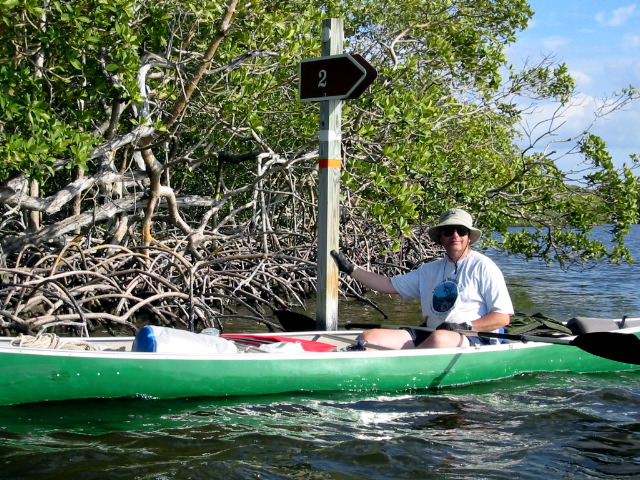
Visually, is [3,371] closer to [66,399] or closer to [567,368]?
[66,399]

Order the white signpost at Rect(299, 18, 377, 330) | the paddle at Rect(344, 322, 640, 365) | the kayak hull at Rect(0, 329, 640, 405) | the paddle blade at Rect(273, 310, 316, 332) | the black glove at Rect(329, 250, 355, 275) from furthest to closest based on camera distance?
the paddle blade at Rect(273, 310, 316, 332)
the black glove at Rect(329, 250, 355, 275)
the white signpost at Rect(299, 18, 377, 330)
the paddle at Rect(344, 322, 640, 365)
the kayak hull at Rect(0, 329, 640, 405)

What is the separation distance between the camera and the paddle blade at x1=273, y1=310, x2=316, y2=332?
5.93 metres

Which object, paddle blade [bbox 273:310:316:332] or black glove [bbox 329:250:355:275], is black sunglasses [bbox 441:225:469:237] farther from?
paddle blade [bbox 273:310:316:332]

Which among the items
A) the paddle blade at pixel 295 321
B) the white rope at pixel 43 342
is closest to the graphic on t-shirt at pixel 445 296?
the paddle blade at pixel 295 321

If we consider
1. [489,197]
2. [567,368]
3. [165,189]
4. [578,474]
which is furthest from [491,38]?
[578,474]

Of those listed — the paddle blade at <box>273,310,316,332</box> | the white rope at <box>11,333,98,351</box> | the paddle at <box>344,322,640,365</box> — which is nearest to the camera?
the white rope at <box>11,333,98,351</box>

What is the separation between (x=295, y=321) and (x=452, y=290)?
125 centimetres

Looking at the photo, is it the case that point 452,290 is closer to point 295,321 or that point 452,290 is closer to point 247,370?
point 295,321

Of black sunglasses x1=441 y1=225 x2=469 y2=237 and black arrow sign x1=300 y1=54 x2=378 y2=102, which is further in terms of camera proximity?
black sunglasses x1=441 y1=225 x2=469 y2=237

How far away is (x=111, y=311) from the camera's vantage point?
730 cm

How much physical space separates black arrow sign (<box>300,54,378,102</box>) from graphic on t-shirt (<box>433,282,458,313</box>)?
1.36 meters

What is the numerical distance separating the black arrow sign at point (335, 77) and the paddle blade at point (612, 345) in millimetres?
2180

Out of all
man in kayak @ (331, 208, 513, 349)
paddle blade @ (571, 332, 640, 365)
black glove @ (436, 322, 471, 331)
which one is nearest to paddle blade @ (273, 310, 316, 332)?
man in kayak @ (331, 208, 513, 349)

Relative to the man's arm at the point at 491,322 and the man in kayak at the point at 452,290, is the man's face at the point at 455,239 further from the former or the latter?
the man's arm at the point at 491,322
